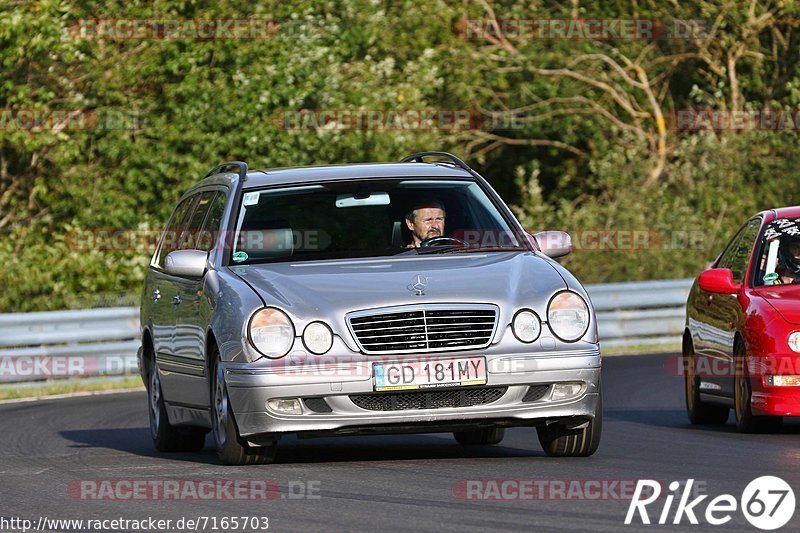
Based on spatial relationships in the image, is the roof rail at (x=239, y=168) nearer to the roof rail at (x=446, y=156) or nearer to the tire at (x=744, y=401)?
the roof rail at (x=446, y=156)

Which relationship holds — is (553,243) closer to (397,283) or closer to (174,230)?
(397,283)

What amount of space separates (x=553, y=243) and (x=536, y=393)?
1334 mm

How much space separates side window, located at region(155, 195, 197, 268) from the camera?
12.5 metres

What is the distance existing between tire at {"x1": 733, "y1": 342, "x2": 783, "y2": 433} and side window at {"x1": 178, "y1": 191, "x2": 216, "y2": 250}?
11.5 ft

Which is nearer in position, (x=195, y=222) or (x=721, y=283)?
(x=195, y=222)

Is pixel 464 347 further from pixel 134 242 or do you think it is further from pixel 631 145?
pixel 631 145

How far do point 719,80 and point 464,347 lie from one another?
2458cm

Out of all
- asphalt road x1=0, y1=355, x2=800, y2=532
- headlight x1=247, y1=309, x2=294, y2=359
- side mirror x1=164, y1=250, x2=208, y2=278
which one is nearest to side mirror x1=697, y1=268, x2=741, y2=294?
asphalt road x1=0, y1=355, x2=800, y2=532

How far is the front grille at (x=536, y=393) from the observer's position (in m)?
9.49

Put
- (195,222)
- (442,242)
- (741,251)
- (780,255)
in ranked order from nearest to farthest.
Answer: (442,242)
(195,222)
(780,255)
(741,251)

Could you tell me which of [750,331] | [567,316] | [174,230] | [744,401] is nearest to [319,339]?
[567,316]

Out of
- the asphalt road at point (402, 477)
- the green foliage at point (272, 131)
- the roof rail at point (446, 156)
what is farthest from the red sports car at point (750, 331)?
the green foliage at point (272, 131)

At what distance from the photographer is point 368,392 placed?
930 cm

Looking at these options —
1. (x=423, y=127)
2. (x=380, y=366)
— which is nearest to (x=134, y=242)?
(x=423, y=127)
